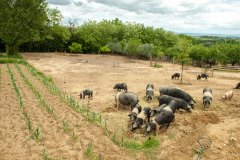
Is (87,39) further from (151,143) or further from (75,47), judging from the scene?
(151,143)

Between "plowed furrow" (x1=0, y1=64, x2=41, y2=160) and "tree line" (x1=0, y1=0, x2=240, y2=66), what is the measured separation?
17.8m

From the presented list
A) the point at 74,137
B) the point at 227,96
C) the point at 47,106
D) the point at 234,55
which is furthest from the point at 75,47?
the point at 74,137

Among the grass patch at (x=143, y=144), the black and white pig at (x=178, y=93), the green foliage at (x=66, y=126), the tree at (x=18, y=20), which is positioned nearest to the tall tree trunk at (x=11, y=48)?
the tree at (x=18, y=20)

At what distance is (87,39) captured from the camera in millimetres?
62688

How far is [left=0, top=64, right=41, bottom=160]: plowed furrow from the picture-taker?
33.9 feet

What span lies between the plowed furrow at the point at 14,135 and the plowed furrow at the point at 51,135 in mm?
438

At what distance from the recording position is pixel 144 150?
37.6 ft

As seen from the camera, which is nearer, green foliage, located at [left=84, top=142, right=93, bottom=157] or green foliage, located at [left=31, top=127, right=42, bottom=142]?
green foliage, located at [left=84, top=142, right=93, bottom=157]

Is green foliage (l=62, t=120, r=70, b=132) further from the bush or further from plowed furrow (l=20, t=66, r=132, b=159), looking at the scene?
the bush

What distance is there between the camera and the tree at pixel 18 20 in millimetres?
44094

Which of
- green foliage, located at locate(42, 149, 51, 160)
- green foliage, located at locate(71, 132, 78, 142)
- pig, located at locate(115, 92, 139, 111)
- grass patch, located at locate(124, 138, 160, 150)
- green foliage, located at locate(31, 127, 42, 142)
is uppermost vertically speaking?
pig, located at locate(115, 92, 139, 111)

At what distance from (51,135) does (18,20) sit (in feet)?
118

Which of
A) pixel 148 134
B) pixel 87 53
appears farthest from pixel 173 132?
pixel 87 53

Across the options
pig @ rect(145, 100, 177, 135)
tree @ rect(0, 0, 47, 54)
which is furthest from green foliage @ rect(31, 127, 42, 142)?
tree @ rect(0, 0, 47, 54)
